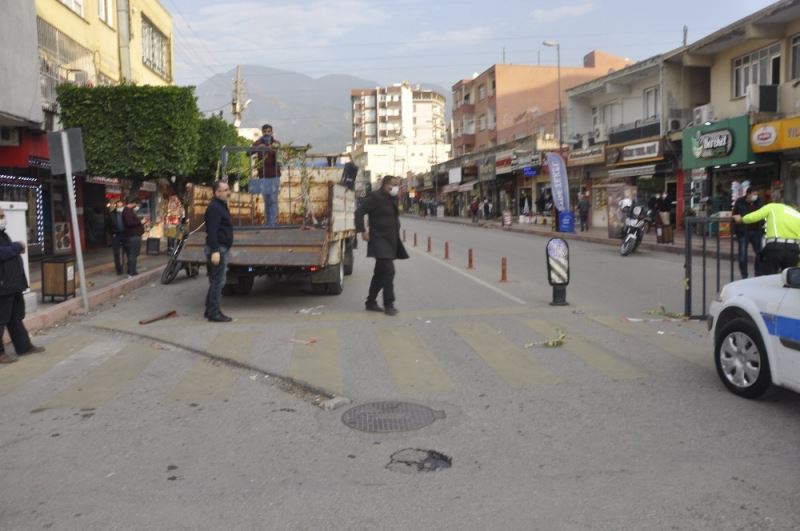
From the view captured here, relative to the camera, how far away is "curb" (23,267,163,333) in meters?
9.45

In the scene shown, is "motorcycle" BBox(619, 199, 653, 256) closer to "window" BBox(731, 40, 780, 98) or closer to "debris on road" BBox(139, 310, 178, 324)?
"window" BBox(731, 40, 780, 98)

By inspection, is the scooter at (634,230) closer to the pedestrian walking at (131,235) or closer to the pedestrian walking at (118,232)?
the pedestrian walking at (131,235)

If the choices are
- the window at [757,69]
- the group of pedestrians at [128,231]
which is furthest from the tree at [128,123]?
the window at [757,69]

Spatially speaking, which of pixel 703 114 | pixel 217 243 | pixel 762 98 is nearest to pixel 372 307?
pixel 217 243

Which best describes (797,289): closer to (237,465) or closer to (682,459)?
(682,459)

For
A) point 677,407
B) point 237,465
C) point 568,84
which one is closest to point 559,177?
point 677,407

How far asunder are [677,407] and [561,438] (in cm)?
126

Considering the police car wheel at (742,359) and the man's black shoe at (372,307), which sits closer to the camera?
the police car wheel at (742,359)

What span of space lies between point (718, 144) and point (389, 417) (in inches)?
873

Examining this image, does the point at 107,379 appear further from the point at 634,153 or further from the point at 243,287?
the point at 634,153

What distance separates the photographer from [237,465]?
4430 mm

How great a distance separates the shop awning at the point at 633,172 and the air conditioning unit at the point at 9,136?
23.6 meters

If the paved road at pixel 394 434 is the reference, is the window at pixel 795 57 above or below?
above

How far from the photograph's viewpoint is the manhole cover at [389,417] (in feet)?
16.8
